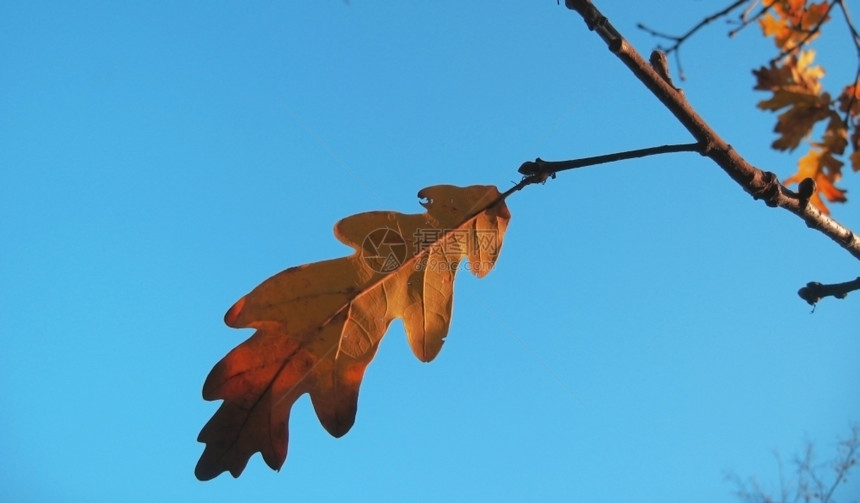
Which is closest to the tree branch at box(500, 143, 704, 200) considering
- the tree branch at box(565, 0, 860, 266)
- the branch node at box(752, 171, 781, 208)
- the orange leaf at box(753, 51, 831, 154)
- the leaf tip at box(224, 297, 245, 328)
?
the tree branch at box(565, 0, 860, 266)

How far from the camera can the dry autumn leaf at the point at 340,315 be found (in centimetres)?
134

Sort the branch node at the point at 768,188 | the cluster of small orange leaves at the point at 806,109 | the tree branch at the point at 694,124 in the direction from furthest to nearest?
the cluster of small orange leaves at the point at 806,109
the branch node at the point at 768,188
the tree branch at the point at 694,124

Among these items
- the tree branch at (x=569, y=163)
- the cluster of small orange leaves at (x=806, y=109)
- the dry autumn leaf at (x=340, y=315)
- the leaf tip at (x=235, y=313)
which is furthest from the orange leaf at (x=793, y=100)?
the leaf tip at (x=235, y=313)

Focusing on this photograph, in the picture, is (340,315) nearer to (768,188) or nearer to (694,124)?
(694,124)

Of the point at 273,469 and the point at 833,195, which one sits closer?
the point at 273,469

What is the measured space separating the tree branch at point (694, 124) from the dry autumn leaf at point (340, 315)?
0.46m

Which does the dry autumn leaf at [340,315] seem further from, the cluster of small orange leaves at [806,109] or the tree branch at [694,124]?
the cluster of small orange leaves at [806,109]

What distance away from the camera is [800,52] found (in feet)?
6.19

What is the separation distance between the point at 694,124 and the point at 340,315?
929mm

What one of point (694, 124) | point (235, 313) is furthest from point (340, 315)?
point (694, 124)

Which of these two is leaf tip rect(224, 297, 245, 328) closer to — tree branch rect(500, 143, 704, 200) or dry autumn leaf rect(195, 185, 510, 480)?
dry autumn leaf rect(195, 185, 510, 480)

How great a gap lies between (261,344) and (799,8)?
2.06 meters

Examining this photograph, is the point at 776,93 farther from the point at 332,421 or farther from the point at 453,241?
the point at 332,421

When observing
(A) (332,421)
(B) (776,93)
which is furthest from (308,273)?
(B) (776,93)
